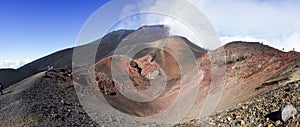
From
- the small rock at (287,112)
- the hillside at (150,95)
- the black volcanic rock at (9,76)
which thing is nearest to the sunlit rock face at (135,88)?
the hillside at (150,95)

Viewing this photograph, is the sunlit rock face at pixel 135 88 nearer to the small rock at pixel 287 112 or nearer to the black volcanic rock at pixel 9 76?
the small rock at pixel 287 112

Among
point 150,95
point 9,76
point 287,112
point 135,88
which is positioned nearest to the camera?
point 287,112

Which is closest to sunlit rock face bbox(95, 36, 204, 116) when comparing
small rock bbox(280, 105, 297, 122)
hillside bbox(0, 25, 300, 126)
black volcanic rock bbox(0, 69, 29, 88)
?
hillside bbox(0, 25, 300, 126)

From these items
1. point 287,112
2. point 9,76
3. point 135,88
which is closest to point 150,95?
point 135,88

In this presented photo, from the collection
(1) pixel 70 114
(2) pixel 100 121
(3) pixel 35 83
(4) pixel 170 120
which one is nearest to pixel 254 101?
(4) pixel 170 120

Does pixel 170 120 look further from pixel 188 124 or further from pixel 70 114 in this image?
pixel 70 114

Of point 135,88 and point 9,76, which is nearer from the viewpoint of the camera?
point 135,88

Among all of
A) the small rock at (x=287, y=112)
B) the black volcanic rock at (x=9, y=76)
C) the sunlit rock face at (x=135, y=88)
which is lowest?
the small rock at (x=287, y=112)

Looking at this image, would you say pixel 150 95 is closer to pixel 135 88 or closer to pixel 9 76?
pixel 135 88
